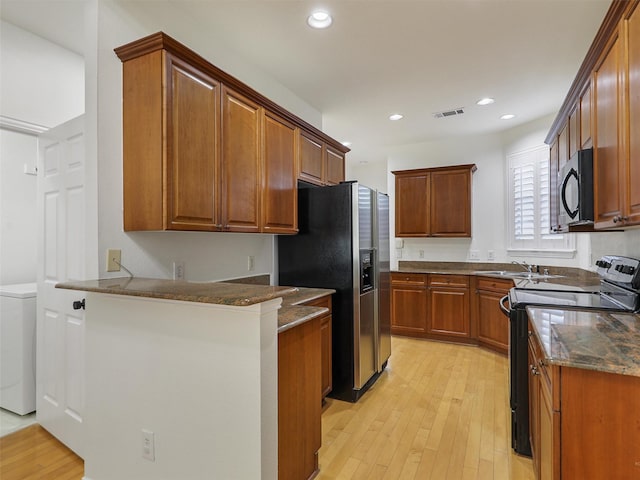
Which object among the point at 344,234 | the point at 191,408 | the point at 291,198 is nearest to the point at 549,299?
the point at 344,234

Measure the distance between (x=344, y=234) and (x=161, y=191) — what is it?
59.1 inches

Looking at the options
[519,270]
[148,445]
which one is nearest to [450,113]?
[519,270]

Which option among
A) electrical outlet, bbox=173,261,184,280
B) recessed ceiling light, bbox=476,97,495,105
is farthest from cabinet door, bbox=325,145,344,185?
electrical outlet, bbox=173,261,184,280

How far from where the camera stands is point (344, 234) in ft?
9.50

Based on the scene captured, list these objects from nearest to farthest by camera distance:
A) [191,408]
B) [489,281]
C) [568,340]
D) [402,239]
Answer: [568,340], [191,408], [489,281], [402,239]

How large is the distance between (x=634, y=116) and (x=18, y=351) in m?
3.98

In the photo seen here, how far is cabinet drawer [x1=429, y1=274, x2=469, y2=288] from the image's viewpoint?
4408mm

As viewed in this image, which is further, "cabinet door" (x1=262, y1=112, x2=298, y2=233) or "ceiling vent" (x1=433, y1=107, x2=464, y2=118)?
"ceiling vent" (x1=433, y1=107, x2=464, y2=118)

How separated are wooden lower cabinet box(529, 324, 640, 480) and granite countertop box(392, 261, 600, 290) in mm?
1686

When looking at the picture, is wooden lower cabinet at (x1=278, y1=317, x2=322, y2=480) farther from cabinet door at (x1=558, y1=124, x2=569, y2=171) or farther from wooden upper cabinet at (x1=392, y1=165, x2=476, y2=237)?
wooden upper cabinet at (x1=392, y1=165, x2=476, y2=237)

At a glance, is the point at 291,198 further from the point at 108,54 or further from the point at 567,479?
the point at 567,479

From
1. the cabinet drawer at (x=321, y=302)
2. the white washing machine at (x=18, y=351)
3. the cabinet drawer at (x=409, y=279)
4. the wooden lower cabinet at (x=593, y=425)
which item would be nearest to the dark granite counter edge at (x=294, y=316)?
the cabinet drawer at (x=321, y=302)

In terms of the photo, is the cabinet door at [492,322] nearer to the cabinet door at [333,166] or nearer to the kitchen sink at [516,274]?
the kitchen sink at [516,274]

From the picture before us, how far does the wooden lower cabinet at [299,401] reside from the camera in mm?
1670
